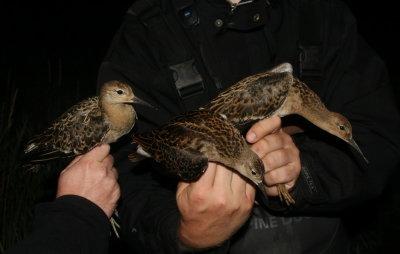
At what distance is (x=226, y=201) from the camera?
110 inches

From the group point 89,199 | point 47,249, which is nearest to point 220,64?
point 89,199

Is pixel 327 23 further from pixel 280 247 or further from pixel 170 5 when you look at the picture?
pixel 280 247

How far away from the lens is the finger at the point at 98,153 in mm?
3348

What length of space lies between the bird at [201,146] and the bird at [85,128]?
0.51 metres

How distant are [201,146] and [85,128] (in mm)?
1109

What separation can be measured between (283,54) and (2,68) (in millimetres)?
8301

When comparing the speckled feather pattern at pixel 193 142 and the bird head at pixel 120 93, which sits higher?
the bird head at pixel 120 93

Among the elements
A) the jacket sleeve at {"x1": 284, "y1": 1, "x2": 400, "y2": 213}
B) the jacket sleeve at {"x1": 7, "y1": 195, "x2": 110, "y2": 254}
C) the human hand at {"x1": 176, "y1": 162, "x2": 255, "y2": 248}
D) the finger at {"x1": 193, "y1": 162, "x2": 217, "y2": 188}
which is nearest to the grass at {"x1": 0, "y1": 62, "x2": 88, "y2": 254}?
the jacket sleeve at {"x1": 7, "y1": 195, "x2": 110, "y2": 254}

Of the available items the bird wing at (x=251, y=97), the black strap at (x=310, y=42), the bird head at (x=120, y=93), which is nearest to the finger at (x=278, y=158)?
the bird wing at (x=251, y=97)

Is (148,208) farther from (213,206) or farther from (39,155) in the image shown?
(39,155)

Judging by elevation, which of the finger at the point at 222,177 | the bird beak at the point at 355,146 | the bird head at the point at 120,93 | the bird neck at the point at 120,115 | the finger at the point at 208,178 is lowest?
the bird beak at the point at 355,146

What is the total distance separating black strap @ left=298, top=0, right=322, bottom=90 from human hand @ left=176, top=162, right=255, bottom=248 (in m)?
0.95

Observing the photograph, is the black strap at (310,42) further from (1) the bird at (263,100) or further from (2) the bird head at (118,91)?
(2) the bird head at (118,91)

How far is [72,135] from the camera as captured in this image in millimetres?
3660
